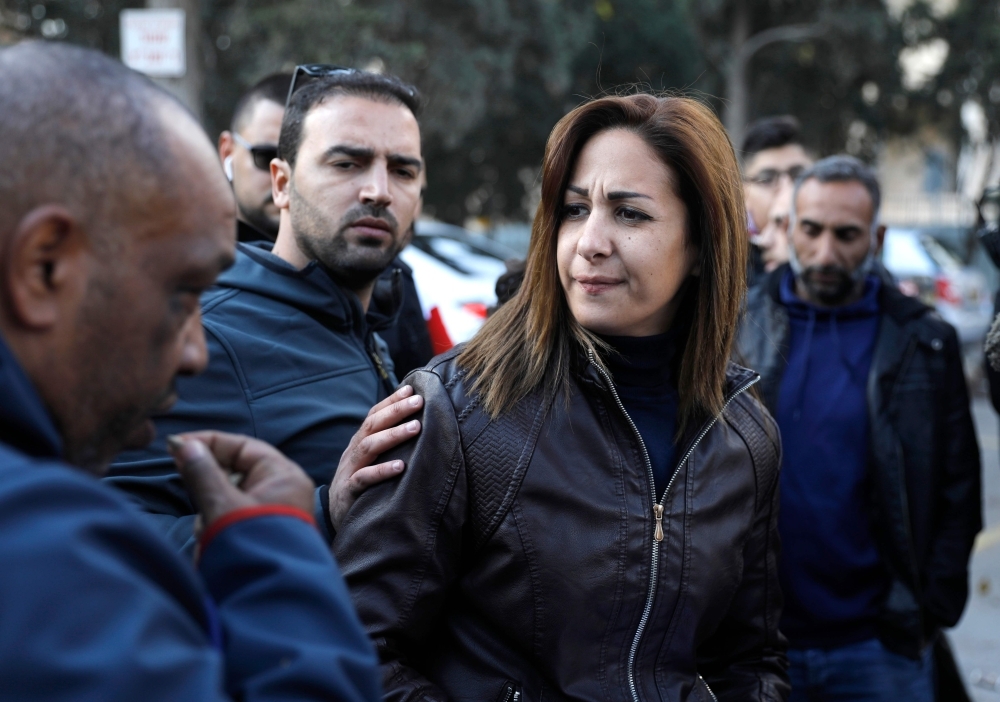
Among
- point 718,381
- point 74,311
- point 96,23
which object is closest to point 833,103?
point 96,23

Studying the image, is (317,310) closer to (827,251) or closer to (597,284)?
(597,284)

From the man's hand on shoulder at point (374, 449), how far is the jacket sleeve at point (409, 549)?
24 millimetres

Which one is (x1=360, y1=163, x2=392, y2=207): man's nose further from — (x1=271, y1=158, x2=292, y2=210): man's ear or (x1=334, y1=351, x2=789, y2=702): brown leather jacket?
(x1=334, y1=351, x2=789, y2=702): brown leather jacket

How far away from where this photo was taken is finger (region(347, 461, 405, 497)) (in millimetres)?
1992

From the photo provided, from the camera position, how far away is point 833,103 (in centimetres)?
2138

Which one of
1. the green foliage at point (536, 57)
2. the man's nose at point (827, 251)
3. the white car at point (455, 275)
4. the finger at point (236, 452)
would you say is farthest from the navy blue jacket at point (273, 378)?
the green foliage at point (536, 57)

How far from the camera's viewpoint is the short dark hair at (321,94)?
122 inches

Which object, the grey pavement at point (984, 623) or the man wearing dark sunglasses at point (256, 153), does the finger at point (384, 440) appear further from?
the grey pavement at point (984, 623)

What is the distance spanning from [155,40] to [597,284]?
15.1ft

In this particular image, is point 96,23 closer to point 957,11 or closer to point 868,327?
point 868,327

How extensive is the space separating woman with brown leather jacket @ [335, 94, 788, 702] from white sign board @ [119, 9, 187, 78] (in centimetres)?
428

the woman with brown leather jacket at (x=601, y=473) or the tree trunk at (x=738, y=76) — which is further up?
the tree trunk at (x=738, y=76)

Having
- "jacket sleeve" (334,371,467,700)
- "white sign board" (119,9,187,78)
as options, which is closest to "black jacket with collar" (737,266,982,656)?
"jacket sleeve" (334,371,467,700)

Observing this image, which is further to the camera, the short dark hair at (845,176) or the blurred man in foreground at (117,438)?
the short dark hair at (845,176)
